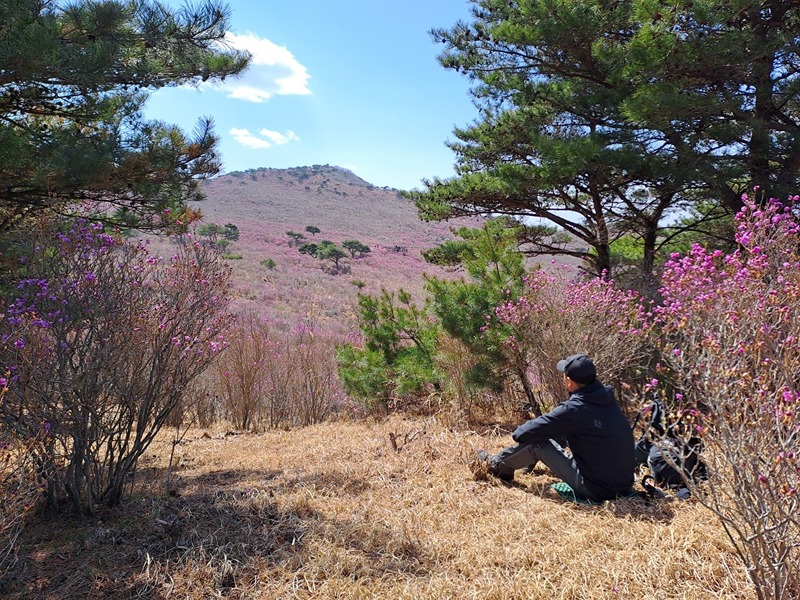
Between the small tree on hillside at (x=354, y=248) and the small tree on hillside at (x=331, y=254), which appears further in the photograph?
the small tree on hillside at (x=354, y=248)

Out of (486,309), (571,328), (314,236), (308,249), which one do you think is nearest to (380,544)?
(571,328)

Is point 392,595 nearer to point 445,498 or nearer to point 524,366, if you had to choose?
point 445,498

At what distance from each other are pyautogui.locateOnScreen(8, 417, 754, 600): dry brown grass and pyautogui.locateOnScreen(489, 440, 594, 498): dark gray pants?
6.2 inches

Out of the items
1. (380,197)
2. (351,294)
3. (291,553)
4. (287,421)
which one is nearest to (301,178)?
(380,197)

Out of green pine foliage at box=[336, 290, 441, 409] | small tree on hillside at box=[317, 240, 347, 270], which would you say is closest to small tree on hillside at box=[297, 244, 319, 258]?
small tree on hillside at box=[317, 240, 347, 270]

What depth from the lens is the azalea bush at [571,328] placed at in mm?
5016

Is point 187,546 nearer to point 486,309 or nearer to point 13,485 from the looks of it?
point 13,485

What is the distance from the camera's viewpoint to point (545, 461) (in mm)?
3883

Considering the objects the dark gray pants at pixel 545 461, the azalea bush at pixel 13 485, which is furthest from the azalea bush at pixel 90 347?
the dark gray pants at pixel 545 461

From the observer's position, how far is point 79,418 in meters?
3.25

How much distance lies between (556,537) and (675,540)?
0.62 meters

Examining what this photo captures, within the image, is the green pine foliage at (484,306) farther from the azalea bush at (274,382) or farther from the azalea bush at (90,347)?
the azalea bush at (90,347)

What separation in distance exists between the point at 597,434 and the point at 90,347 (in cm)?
338

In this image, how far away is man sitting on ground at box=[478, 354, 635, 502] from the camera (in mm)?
3541
